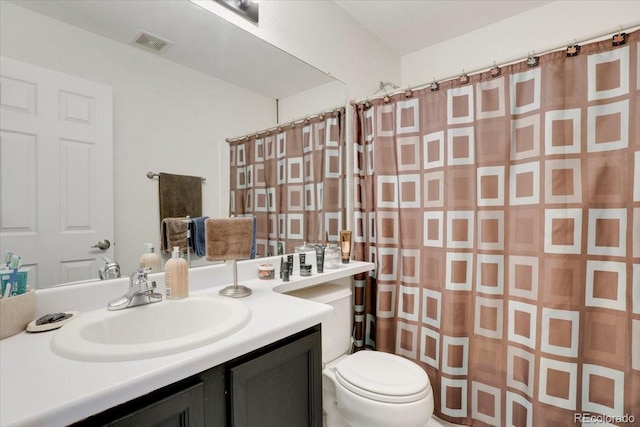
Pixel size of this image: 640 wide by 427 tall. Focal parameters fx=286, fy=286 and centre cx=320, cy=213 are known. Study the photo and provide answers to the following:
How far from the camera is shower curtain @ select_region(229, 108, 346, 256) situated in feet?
4.60

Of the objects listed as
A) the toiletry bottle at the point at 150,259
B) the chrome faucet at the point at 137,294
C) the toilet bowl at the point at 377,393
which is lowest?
the toilet bowl at the point at 377,393

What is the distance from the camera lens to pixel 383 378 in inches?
47.0

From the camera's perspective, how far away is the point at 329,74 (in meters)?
1.73

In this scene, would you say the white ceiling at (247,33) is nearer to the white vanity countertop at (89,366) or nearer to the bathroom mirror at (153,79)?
the bathroom mirror at (153,79)

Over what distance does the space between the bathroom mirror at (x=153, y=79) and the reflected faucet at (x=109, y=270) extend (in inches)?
0.8

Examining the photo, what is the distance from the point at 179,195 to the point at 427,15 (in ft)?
6.27

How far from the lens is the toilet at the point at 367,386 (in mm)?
1084

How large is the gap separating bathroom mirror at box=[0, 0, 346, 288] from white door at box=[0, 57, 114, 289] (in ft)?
Result: 0.08

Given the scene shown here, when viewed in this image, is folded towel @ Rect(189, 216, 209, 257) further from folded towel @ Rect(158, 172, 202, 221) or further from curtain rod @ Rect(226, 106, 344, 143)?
curtain rod @ Rect(226, 106, 344, 143)

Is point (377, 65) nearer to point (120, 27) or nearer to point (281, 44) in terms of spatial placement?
point (281, 44)

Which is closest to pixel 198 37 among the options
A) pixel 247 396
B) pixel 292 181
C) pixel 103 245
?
pixel 292 181

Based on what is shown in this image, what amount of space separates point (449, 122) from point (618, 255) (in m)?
0.90

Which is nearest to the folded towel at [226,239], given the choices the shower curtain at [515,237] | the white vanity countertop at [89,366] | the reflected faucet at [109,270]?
the white vanity countertop at [89,366]

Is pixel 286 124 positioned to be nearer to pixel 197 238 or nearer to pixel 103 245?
pixel 197 238
